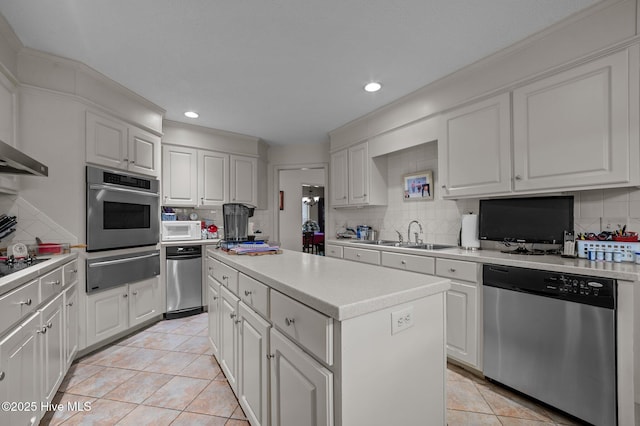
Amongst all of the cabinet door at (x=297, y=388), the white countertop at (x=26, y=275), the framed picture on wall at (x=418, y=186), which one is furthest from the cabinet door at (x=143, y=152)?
the framed picture on wall at (x=418, y=186)

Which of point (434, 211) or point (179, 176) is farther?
point (179, 176)

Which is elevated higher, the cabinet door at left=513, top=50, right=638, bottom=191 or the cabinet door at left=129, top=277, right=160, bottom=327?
the cabinet door at left=513, top=50, right=638, bottom=191

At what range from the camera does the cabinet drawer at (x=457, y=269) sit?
6.88ft

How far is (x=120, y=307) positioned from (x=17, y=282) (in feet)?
5.46

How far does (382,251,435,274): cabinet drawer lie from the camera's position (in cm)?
241

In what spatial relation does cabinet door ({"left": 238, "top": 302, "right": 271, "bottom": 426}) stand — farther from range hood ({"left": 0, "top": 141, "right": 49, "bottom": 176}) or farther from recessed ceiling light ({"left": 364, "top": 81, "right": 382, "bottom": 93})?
recessed ceiling light ({"left": 364, "top": 81, "right": 382, "bottom": 93})

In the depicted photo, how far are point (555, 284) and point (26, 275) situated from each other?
2.85 meters

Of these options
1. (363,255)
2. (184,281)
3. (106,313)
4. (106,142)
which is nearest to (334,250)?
(363,255)

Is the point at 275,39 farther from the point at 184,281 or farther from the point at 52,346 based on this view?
the point at 184,281

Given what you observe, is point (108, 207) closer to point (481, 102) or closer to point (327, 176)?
point (327, 176)

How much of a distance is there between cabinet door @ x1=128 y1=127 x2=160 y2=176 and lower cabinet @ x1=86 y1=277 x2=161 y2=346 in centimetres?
122

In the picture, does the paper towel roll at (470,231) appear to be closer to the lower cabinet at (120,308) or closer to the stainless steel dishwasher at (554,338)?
the stainless steel dishwasher at (554,338)

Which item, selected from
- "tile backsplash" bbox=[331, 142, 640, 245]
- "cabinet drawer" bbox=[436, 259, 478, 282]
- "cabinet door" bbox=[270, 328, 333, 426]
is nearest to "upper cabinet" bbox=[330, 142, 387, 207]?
"tile backsplash" bbox=[331, 142, 640, 245]

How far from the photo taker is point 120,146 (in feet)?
9.27
